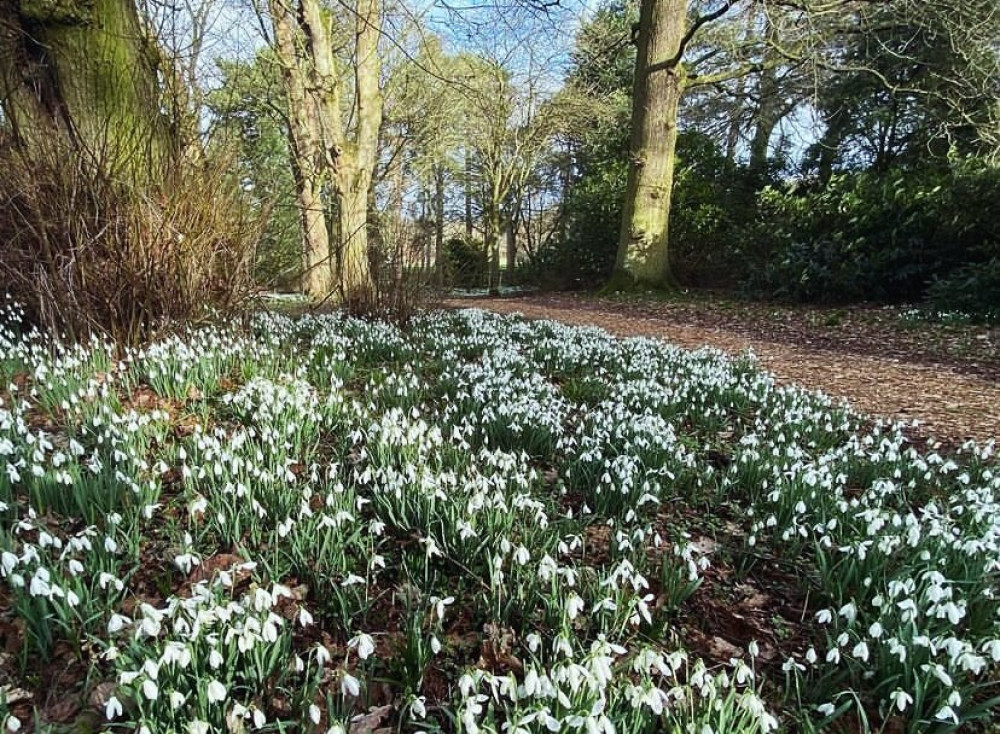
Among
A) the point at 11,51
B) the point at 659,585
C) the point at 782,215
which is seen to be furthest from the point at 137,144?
the point at 782,215

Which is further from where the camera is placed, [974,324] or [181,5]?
[974,324]

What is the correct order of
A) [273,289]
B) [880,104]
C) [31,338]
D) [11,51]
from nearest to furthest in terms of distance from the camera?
[31,338] < [11,51] < [273,289] < [880,104]

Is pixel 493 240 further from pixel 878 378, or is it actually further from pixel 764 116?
pixel 878 378

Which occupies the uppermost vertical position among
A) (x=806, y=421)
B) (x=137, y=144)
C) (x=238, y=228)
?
(x=137, y=144)

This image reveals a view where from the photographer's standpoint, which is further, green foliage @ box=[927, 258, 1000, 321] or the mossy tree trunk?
the mossy tree trunk

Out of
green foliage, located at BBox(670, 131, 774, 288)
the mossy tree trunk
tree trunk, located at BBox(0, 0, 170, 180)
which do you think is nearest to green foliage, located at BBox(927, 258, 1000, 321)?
green foliage, located at BBox(670, 131, 774, 288)

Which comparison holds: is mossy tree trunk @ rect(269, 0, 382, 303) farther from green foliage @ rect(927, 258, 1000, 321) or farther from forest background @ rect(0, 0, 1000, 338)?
green foliage @ rect(927, 258, 1000, 321)

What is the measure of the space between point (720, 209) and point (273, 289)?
12553mm

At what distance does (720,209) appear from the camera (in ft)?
50.5

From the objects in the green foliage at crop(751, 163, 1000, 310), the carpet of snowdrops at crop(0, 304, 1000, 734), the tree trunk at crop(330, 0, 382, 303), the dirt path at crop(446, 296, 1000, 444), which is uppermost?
the tree trunk at crop(330, 0, 382, 303)

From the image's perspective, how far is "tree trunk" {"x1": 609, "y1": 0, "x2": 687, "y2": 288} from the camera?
12.3m

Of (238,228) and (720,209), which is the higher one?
(720,209)

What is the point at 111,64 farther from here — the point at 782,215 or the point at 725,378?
the point at 782,215

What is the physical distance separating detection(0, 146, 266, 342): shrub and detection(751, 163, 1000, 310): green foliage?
391 inches
